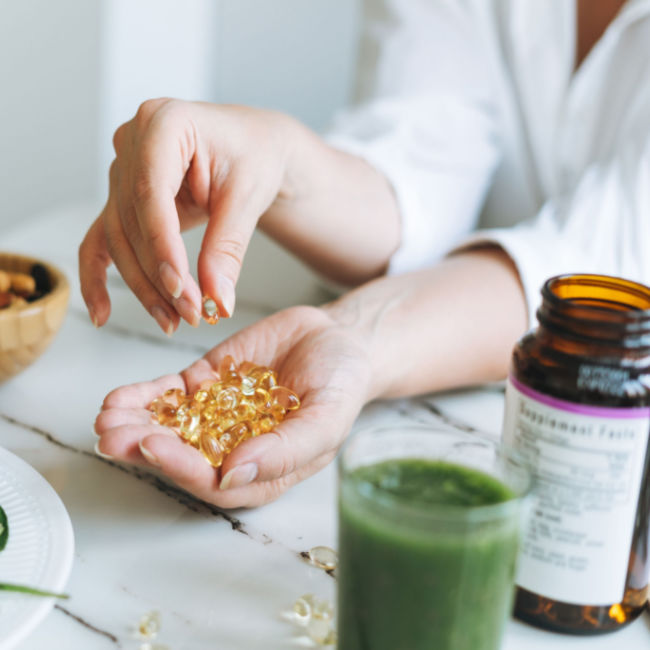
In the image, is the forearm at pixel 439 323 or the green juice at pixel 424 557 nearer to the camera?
the green juice at pixel 424 557

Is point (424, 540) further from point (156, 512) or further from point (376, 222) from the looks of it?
point (376, 222)

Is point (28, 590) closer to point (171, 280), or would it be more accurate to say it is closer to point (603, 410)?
point (171, 280)

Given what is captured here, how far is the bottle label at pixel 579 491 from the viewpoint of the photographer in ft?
1.47

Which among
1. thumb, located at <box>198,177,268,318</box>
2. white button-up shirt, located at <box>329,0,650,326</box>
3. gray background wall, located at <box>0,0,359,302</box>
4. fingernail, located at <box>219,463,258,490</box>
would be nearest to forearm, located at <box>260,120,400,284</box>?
white button-up shirt, located at <box>329,0,650,326</box>

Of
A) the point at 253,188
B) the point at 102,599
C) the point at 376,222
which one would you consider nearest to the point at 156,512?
the point at 102,599

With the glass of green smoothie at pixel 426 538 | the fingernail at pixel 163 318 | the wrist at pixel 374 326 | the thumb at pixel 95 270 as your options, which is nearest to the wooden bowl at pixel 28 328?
the thumb at pixel 95 270

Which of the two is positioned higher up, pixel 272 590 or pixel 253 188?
pixel 253 188

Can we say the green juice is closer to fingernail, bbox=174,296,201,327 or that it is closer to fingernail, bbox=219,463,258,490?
fingernail, bbox=219,463,258,490

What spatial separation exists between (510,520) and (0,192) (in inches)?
81.6

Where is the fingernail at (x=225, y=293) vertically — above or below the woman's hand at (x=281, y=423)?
above

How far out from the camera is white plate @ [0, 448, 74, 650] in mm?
458

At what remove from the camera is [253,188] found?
70 cm

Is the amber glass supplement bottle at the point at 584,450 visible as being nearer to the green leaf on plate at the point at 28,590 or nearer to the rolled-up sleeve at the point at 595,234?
the green leaf on plate at the point at 28,590

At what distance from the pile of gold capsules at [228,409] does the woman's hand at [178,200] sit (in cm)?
6
